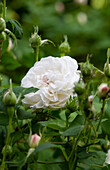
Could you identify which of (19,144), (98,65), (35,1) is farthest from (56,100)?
(35,1)

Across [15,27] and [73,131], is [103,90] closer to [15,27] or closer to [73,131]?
[73,131]

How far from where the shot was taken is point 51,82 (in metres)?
0.68

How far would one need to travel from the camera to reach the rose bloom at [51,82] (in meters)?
0.65

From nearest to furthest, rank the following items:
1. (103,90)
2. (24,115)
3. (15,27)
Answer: (103,90) → (24,115) → (15,27)

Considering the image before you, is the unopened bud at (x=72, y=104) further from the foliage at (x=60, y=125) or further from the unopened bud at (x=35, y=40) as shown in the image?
the unopened bud at (x=35, y=40)

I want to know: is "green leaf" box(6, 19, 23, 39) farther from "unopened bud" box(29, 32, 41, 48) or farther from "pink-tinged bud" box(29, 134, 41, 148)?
"pink-tinged bud" box(29, 134, 41, 148)

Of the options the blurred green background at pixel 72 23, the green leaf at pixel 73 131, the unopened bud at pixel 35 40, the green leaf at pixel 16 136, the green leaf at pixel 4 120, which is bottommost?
the green leaf at pixel 16 136

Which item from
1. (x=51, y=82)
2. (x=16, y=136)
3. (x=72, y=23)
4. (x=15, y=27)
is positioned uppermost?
(x=72, y=23)

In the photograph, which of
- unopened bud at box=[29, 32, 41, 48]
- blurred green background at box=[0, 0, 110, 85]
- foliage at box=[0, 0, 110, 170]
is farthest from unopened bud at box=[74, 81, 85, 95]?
blurred green background at box=[0, 0, 110, 85]

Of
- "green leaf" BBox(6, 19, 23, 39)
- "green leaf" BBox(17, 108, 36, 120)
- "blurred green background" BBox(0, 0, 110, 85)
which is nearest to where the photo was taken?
"green leaf" BBox(17, 108, 36, 120)

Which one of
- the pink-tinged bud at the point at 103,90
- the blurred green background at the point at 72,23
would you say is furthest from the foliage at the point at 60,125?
the blurred green background at the point at 72,23

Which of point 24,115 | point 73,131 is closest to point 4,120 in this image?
point 24,115

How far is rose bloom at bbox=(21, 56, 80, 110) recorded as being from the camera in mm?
654

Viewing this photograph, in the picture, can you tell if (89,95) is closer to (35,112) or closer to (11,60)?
(35,112)
